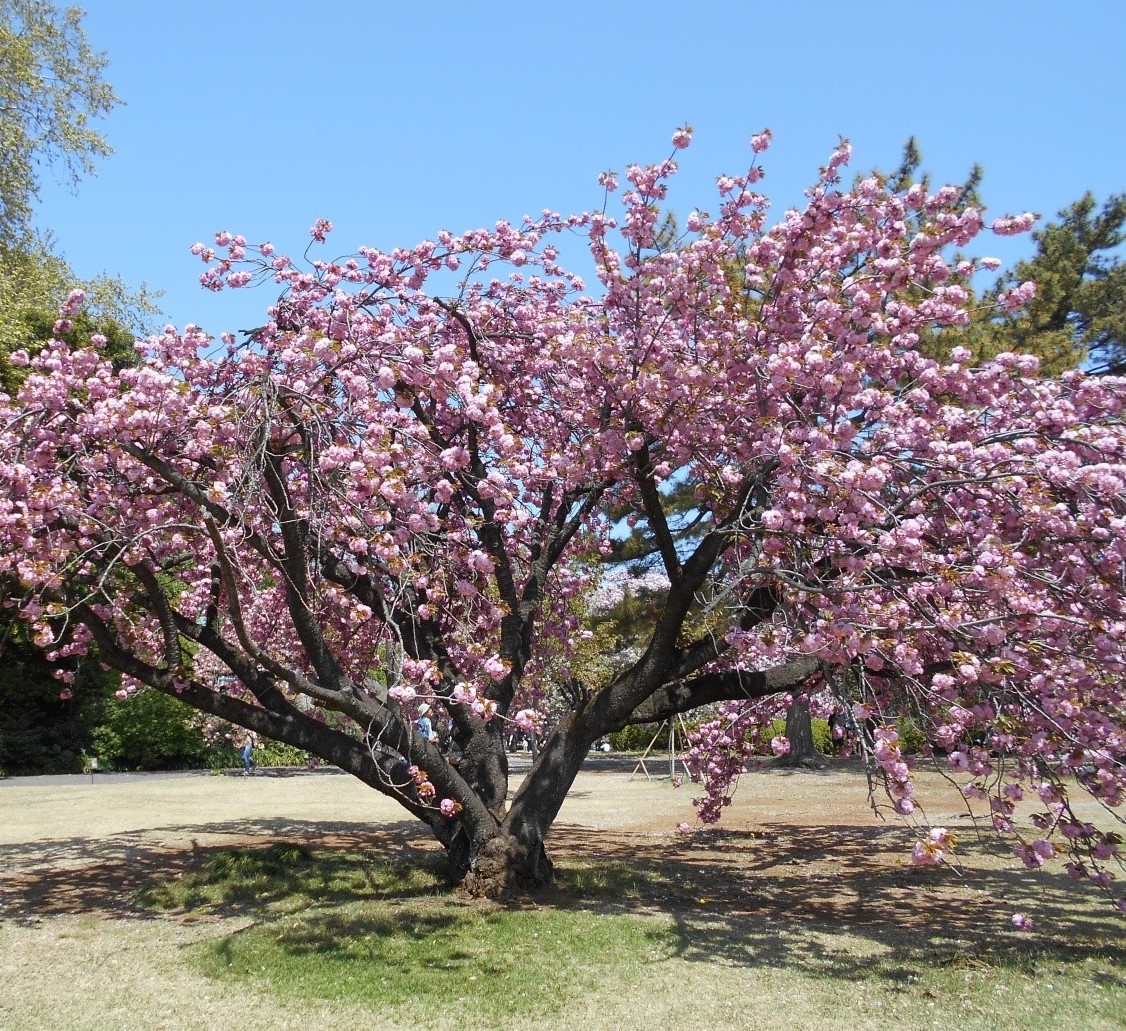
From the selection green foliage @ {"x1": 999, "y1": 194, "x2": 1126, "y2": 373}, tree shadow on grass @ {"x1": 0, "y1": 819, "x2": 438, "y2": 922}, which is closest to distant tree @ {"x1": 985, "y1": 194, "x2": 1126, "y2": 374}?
green foliage @ {"x1": 999, "y1": 194, "x2": 1126, "y2": 373}

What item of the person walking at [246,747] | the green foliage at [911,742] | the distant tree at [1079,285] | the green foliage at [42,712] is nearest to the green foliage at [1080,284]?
the distant tree at [1079,285]

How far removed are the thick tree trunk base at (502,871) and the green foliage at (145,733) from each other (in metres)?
18.9

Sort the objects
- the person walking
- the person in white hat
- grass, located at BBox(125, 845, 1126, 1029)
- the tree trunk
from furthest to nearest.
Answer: the tree trunk → the person walking → the person in white hat → grass, located at BBox(125, 845, 1126, 1029)

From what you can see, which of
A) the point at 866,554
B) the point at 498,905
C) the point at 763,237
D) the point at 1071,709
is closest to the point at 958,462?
the point at 866,554

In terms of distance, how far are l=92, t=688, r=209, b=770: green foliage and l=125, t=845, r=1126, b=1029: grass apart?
18.0 metres

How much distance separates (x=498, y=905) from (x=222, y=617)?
18.4ft

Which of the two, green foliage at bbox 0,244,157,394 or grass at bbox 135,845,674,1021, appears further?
green foliage at bbox 0,244,157,394

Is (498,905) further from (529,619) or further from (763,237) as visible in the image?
(763,237)

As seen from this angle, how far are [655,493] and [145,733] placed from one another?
71.6 ft

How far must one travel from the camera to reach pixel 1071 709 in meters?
5.57

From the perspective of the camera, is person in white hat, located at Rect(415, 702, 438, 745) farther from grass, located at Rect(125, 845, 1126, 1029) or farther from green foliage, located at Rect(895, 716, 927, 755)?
green foliage, located at Rect(895, 716, 927, 755)

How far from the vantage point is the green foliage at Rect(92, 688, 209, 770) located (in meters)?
24.5

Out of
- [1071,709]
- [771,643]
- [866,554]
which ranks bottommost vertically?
[1071,709]

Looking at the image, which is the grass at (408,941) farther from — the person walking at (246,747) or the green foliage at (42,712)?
the green foliage at (42,712)
